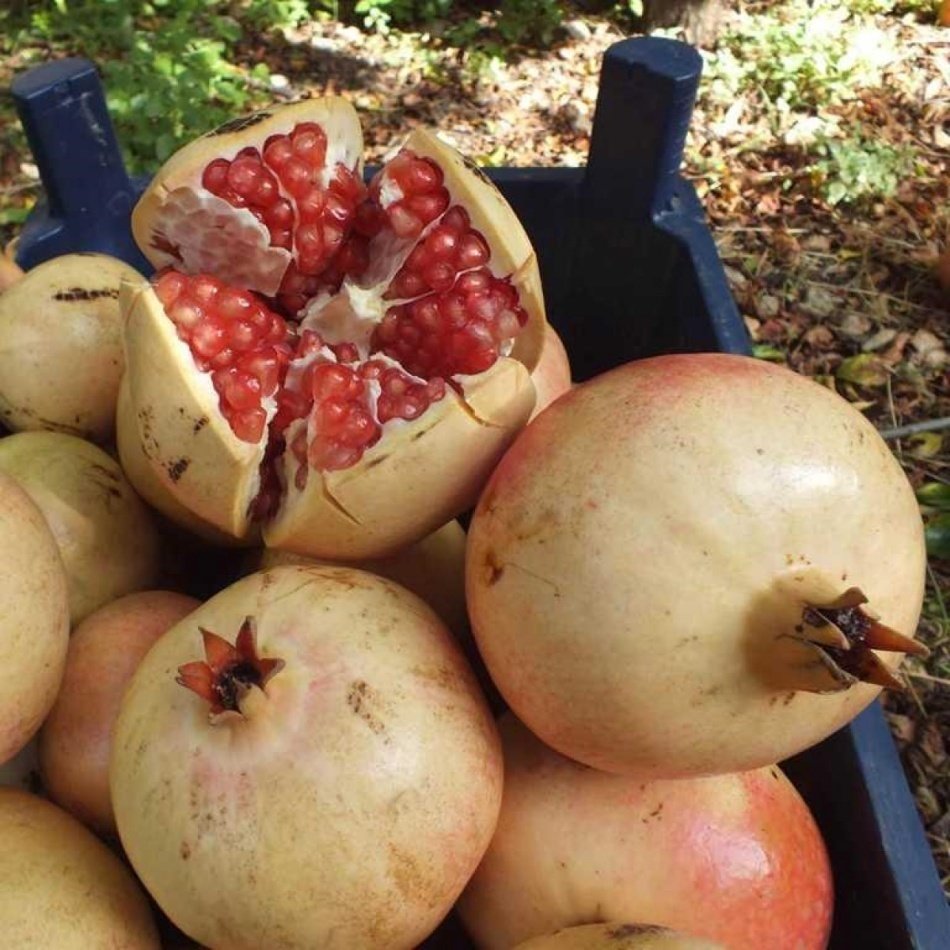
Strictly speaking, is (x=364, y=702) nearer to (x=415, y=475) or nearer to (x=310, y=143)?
(x=415, y=475)

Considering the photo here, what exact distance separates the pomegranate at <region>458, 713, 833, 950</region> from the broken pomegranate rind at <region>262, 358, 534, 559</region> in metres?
0.26

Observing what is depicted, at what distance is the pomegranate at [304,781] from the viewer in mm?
834

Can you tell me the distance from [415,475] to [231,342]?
23 cm

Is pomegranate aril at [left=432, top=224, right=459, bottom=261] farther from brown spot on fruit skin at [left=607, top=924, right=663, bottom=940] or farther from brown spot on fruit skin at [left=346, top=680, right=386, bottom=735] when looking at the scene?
brown spot on fruit skin at [left=607, top=924, right=663, bottom=940]

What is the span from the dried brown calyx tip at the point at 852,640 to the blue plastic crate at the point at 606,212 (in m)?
0.46

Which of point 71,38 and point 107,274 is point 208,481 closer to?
point 107,274

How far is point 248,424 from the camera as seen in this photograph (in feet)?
3.32

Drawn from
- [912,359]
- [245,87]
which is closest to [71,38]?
[245,87]

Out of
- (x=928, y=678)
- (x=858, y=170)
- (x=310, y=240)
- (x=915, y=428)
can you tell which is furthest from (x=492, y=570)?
(x=858, y=170)

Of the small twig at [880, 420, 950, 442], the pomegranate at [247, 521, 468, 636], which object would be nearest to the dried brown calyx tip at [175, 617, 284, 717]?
the pomegranate at [247, 521, 468, 636]

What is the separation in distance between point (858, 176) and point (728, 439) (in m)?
2.33

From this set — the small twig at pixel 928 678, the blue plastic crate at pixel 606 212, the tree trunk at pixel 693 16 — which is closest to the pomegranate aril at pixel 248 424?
the blue plastic crate at pixel 606 212

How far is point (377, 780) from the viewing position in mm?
842

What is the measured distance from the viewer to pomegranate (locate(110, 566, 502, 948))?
2.74ft
